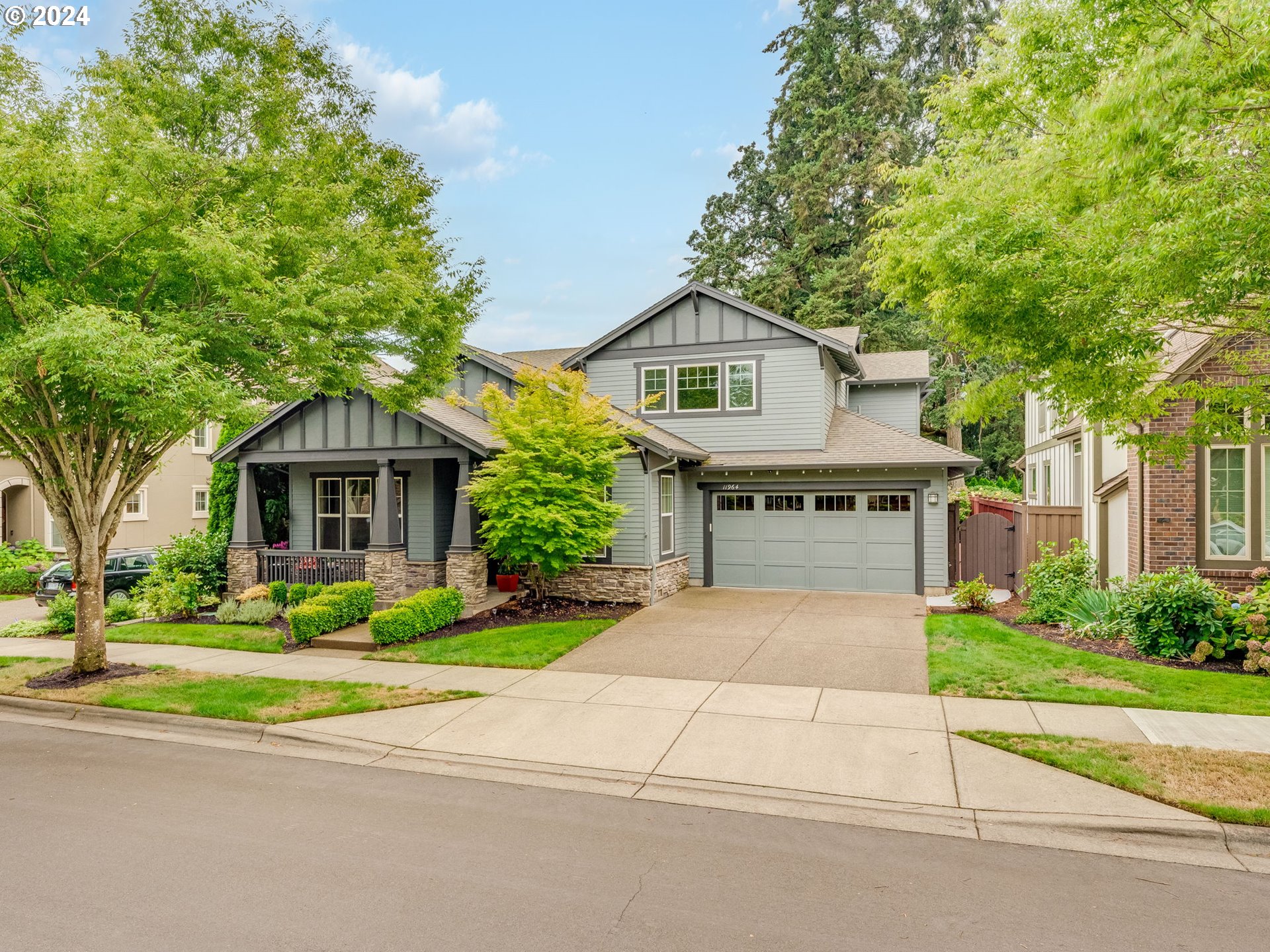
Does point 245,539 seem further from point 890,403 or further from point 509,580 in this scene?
point 890,403

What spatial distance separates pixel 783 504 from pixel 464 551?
23.3 feet

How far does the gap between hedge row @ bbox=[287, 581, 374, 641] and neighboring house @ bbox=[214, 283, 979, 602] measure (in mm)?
1057

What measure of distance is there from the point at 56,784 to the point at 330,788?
2.43 metres

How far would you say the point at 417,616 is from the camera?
11.8 metres

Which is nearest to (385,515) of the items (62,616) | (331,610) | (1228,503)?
(331,610)

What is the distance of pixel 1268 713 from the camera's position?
7.24 m

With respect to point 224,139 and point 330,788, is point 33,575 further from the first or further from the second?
point 330,788

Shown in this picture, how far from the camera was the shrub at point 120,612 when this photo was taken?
14.5 m

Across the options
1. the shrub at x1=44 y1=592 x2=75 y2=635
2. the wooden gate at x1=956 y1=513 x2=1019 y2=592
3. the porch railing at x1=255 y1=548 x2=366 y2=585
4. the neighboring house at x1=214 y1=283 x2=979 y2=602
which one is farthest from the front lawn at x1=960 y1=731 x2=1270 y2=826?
the shrub at x1=44 y1=592 x2=75 y2=635

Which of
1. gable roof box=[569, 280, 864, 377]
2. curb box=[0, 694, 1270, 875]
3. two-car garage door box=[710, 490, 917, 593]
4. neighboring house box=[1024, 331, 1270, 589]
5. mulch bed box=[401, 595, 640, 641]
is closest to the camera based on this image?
curb box=[0, 694, 1270, 875]

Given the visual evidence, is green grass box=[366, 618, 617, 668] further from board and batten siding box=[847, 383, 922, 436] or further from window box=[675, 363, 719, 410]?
board and batten siding box=[847, 383, 922, 436]

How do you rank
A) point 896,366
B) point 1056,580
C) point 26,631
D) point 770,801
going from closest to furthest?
point 770,801
point 1056,580
point 26,631
point 896,366

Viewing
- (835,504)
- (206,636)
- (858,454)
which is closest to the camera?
(206,636)

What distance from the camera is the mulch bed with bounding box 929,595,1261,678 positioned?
9078 millimetres
